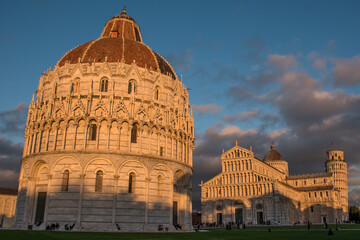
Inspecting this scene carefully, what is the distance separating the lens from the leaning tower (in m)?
125

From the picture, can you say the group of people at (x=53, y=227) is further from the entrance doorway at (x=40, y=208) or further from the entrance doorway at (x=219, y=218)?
the entrance doorway at (x=219, y=218)

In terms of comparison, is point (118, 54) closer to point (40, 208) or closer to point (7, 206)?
point (40, 208)

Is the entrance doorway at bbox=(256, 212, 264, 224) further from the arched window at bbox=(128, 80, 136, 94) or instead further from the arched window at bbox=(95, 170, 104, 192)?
the arched window at bbox=(95, 170, 104, 192)

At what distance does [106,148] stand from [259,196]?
62.0 metres

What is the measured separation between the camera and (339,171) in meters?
127

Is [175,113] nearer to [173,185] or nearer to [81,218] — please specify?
[173,185]

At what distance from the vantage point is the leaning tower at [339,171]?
410 ft

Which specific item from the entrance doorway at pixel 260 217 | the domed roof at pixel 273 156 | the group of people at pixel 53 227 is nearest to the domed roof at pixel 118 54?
the group of people at pixel 53 227

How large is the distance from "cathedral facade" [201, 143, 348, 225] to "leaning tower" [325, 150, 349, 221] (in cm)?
612

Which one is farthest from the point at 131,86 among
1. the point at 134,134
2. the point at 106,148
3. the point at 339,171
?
the point at 339,171

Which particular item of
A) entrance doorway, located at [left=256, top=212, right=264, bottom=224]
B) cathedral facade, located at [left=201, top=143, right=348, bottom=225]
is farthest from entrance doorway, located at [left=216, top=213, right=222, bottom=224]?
entrance doorway, located at [left=256, top=212, right=264, bottom=224]

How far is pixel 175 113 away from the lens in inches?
1730

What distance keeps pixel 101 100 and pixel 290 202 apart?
3058 inches

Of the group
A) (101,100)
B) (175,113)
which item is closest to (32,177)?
(101,100)
